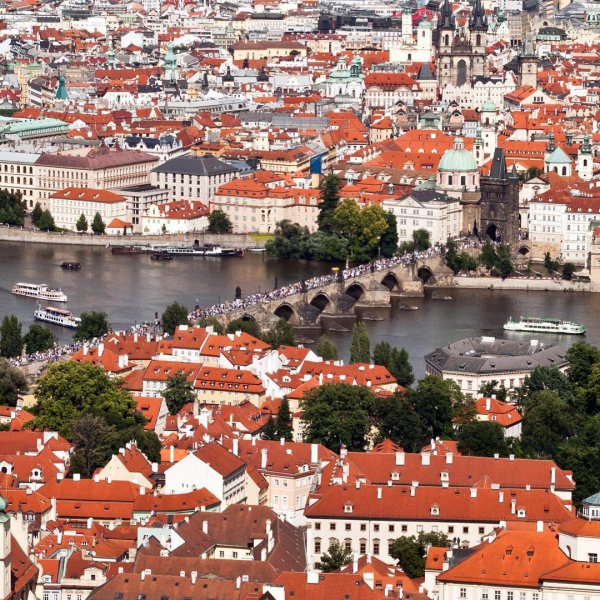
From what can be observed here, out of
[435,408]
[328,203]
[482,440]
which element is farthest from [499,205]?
[482,440]

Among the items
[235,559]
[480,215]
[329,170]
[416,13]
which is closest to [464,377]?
[235,559]

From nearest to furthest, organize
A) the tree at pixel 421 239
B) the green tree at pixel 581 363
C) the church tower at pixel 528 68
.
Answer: the green tree at pixel 581 363 < the tree at pixel 421 239 < the church tower at pixel 528 68

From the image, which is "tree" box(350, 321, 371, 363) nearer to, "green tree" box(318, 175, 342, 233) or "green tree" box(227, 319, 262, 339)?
"green tree" box(227, 319, 262, 339)

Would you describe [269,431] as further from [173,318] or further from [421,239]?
[421,239]

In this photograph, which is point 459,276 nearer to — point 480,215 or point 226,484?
point 480,215

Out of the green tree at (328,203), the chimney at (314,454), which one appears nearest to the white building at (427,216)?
the green tree at (328,203)

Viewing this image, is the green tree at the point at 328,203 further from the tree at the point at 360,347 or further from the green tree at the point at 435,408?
the green tree at the point at 435,408

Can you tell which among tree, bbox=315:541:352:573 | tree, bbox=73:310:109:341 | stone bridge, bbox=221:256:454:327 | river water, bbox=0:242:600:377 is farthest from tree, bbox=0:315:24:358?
tree, bbox=315:541:352:573
